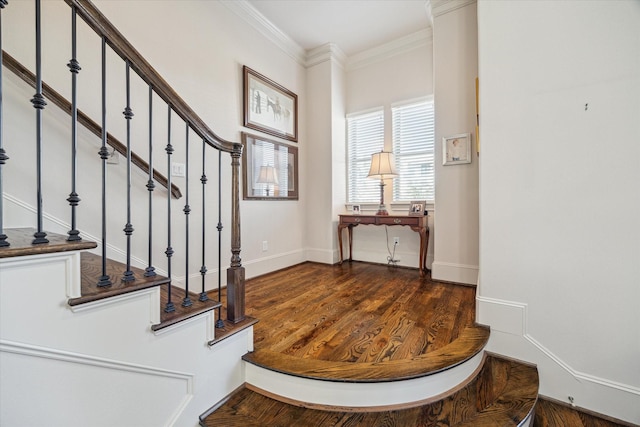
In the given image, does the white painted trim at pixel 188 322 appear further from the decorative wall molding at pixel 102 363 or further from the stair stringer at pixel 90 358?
the decorative wall molding at pixel 102 363

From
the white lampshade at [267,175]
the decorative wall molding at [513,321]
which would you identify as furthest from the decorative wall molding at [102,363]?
the white lampshade at [267,175]

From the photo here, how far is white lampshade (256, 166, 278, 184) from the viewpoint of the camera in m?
3.21

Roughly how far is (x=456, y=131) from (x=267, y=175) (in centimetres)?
214

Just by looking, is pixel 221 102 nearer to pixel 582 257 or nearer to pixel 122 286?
pixel 122 286

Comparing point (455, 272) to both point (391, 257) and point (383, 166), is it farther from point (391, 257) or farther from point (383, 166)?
point (383, 166)

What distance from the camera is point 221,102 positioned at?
280 centimetres

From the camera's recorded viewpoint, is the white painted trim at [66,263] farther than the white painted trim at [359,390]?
No

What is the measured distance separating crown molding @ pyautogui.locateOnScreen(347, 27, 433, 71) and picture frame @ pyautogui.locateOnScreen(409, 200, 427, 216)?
77.8 inches

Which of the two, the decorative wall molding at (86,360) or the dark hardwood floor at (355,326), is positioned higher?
the decorative wall molding at (86,360)

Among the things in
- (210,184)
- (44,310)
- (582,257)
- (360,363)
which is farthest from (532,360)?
(210,184)

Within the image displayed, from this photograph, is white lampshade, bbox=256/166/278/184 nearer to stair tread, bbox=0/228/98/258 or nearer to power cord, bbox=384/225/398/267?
power cord, bbox=384/225/398/267

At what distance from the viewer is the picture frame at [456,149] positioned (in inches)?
112

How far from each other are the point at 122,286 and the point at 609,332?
100 inches

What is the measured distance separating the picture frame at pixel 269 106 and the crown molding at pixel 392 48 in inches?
42.0
